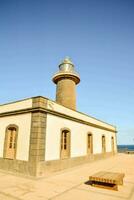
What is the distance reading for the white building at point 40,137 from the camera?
351 inches

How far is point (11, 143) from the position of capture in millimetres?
10492

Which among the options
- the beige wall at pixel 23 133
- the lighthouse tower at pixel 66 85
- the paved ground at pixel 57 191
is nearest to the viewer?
the paved ground at pixel 57 191

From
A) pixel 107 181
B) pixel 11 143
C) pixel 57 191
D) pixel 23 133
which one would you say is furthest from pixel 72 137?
Result: pixel 57 191

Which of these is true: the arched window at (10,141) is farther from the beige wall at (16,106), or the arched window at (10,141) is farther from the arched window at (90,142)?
the arched window at (90,142)

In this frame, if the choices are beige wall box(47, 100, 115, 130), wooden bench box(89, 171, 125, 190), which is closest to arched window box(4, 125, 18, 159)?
beige wall box(47, 100, 115, 130)

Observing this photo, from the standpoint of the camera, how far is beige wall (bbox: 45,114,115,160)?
9.69 meters

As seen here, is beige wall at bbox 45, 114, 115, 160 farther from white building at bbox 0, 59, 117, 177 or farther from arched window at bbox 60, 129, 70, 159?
arched window at bbox 60, 129, 70, 159

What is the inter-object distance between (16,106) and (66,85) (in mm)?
6185

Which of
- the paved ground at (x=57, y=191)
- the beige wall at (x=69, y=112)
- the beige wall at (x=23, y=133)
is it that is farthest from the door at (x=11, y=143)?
the beige wall at (x=69, y=112)

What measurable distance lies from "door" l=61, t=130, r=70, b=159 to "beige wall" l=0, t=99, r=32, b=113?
3.03m

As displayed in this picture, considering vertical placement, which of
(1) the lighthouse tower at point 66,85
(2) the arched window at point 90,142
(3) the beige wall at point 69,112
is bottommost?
(2) the arched window at point 90,142

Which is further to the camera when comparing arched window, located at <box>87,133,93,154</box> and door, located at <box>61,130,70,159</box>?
arched window, located at <box>87,133,93,154</box>

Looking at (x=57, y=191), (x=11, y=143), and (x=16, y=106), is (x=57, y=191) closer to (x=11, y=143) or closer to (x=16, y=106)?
(x=11, y=143)

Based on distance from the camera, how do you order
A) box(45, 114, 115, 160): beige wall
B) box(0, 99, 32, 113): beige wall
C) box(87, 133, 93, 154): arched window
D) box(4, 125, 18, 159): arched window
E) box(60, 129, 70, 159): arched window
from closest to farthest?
box(45, 114, 115, 160): beige wall → box(0, 99, 32, 113): beige wall → box(4, 125, 18, 159): arched window → box(60, 129, 70, 159): arched window → box(87, 133, 93, 154): arched window
